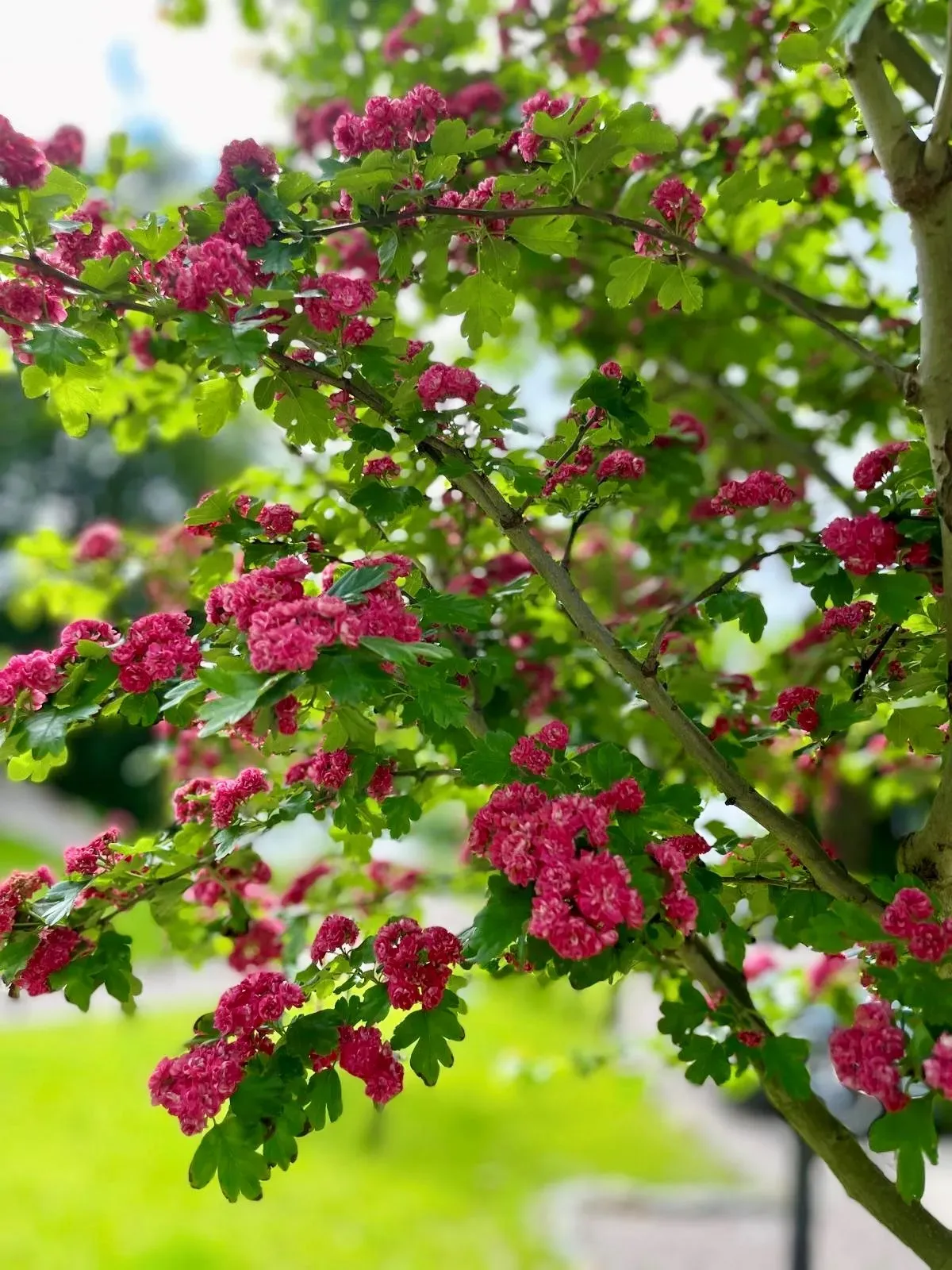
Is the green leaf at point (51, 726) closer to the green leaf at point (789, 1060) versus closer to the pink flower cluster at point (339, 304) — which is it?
the pink flower cluster at point (339, 304)

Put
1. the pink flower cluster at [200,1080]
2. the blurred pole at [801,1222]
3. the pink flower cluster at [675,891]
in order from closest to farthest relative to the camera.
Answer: the pink flower cluster at [675,891]
the pink flower cluster at [200,1080]
the blurred pole at [801,1222]

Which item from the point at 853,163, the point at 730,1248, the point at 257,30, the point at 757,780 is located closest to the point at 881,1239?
the point at 730,1248

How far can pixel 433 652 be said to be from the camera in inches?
55.9

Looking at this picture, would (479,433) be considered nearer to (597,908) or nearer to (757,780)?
(597,908)

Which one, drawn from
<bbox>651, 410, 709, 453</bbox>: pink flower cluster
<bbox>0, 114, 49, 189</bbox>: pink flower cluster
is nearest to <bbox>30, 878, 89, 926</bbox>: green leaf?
<bbox>0, 114, 49, 189</bbox>: pink flower cluster

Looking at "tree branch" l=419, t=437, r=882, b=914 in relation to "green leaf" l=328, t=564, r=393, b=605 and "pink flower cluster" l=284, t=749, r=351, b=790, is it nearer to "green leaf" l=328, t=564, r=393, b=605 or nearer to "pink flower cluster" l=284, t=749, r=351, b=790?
"green leaf" l=328, t=564, r=393, b=605

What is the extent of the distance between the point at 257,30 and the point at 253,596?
12.6ft

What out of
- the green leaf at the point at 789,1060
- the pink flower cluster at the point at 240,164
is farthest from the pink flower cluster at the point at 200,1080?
the pink flower cluster at the point at 240,164

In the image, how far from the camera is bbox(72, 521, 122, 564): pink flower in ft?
12.2

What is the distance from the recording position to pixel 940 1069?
4.48 feet

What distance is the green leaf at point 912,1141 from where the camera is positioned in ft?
4.58

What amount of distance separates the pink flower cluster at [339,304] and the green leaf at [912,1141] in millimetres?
1511

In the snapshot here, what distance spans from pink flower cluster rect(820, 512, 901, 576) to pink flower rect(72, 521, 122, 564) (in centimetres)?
275

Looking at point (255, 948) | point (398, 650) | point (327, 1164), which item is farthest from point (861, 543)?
point (327, 1164)
